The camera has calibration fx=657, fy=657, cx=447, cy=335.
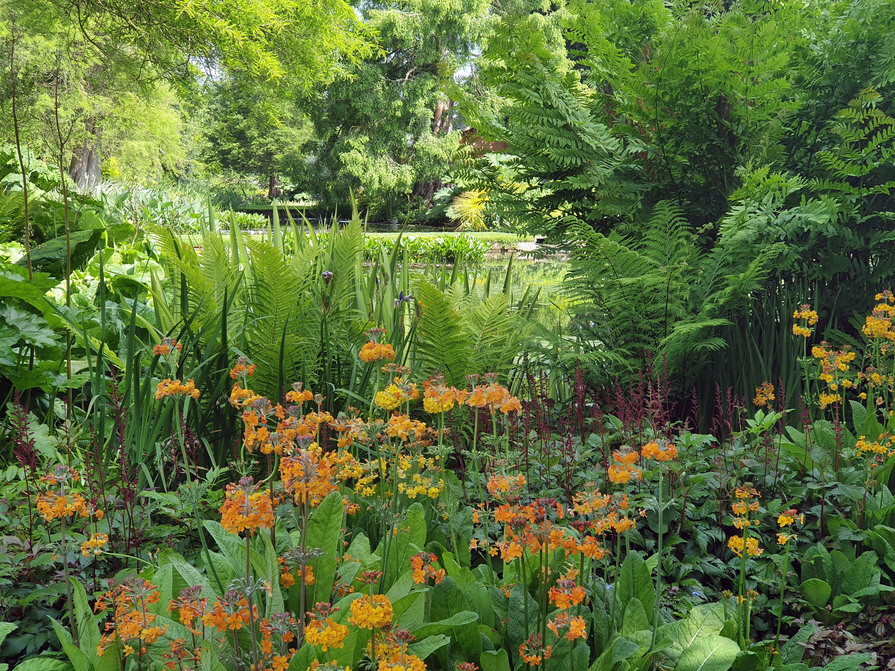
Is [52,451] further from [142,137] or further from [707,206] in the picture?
[142,137]

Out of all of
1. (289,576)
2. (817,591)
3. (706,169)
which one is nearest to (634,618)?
(817,591)

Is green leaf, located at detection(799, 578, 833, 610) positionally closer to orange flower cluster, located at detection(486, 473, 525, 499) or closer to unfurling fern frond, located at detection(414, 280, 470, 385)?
orange flower cluster, located at detection(486, 473, 525, 499)

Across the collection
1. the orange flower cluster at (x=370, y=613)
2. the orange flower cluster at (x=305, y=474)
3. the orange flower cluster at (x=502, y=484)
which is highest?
the orange flower cluster at (x=305, y=474)

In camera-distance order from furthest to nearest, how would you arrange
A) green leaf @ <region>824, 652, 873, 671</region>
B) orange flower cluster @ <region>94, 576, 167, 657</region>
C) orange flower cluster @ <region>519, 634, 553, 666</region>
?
1. green leaf @ <region>824, 652, 873, 671</region>
2. orange flower cluster @ <region>519, 634, 553, 666</region>
3. orange flower cluster @ <region>94, 576, 167, 657</region>

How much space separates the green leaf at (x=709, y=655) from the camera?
121 cm

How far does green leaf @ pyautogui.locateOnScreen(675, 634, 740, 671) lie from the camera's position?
1.21m

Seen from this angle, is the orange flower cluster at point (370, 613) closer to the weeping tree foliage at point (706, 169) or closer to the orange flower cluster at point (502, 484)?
the orange flower cluster at point (502, 484)

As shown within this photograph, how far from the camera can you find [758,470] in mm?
1844

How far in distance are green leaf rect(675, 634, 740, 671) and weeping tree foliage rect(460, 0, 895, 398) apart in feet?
4.35

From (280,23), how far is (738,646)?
9.87 meters

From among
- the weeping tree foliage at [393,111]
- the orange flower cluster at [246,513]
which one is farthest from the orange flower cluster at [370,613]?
the weeping tree foliage at [393,111]

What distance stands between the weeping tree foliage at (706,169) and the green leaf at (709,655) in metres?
1.33

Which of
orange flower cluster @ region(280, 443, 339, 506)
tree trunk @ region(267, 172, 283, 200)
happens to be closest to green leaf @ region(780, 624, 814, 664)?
orange flower cluster @ region(280, 443, 339, 506)

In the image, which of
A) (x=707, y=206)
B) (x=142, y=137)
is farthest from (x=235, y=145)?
(x=707, y=206)
